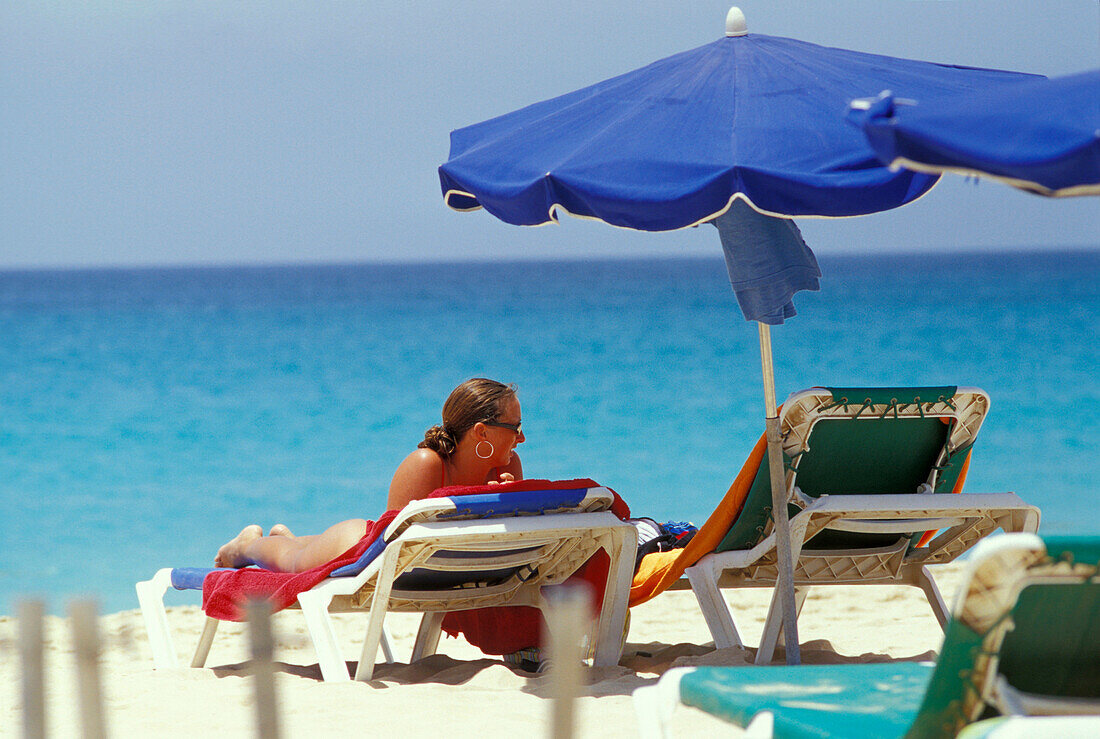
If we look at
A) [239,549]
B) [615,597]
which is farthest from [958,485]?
[239,549]

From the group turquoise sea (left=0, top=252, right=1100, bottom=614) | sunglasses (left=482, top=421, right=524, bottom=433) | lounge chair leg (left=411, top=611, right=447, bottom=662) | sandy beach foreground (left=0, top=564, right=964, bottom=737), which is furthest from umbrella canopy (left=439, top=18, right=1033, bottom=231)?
lounge chair leg (left=411, top=611, right=447, bottom=662)

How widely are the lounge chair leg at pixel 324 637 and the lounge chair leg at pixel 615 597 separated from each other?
0.85 meters

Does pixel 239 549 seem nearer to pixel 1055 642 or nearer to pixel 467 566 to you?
pixel 467 566

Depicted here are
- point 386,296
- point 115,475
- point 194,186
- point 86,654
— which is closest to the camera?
point 86,654

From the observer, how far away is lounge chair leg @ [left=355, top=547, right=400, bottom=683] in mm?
3707

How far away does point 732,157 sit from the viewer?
3.05 meters

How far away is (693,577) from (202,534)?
22.7 ft

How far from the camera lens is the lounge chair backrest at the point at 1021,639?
1.75 metres

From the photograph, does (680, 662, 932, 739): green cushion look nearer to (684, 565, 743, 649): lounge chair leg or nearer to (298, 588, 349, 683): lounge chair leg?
(684, 565, 743, 649): lounge chair leg

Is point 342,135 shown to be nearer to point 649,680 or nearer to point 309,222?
point 309,222

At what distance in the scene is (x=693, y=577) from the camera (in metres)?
3.98

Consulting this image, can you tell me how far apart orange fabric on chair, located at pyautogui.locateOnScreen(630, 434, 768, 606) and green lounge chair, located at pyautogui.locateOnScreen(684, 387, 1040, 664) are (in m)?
0.03

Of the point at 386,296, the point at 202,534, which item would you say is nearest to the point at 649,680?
the point at 202,534

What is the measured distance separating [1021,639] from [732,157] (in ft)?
5.06
